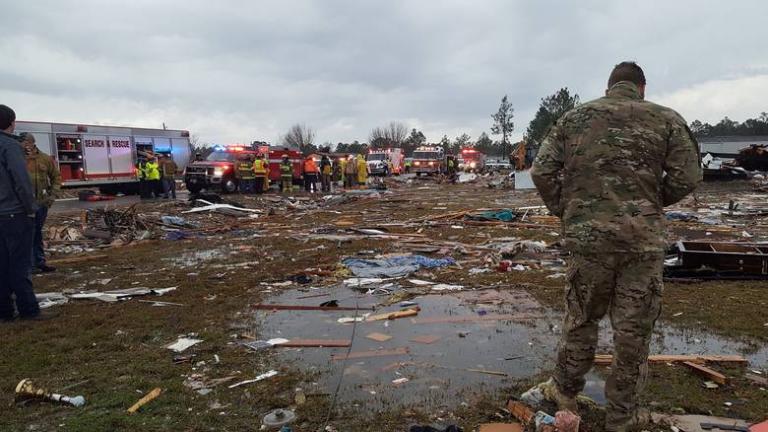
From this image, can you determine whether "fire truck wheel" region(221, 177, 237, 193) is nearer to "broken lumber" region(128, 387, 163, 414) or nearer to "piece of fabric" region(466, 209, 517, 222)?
"piece of fabric" region(466, 209, 517, 222)

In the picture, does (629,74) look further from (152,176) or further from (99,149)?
(99,149)

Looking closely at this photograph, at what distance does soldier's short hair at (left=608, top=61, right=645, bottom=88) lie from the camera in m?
3.13

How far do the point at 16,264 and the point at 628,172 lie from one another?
569cm

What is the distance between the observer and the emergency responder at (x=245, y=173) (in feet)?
76.6

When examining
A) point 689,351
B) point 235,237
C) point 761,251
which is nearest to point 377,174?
point 235,237

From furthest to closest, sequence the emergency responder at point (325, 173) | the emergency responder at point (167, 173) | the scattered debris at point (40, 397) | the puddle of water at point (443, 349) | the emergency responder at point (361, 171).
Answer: the emergency responder at point (361, 171), the emergency responder at point (325, 173), the emergency responder at point (167, 173), the puddle of water at point (443, 349), the scattered debris at point (40, 397)

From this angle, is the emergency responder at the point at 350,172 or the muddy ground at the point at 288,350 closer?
the muddy ground at the point at 288,350

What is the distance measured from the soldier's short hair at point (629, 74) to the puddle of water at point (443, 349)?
208 cm

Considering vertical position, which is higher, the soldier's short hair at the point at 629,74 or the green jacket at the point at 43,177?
the soldier's short hair at the point at 629,74

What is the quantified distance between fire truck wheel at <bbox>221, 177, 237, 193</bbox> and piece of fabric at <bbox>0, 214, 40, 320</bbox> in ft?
58.2

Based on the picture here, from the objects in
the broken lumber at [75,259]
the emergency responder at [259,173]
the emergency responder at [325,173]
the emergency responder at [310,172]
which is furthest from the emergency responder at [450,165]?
the broken lumber at [75,259]

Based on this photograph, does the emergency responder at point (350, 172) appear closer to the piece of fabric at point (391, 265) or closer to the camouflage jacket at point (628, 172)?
the piece of fabric at point (391, 265)

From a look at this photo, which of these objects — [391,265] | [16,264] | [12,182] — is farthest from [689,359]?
[12,182]

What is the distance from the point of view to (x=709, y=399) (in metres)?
3.51
